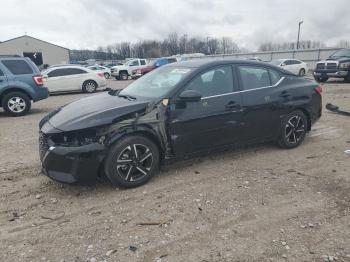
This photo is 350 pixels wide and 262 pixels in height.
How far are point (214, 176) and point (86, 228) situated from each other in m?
1.95

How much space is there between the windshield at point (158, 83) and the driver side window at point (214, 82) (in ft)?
0.68

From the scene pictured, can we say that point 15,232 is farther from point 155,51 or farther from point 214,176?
point 155,51

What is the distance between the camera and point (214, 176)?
4672 mm

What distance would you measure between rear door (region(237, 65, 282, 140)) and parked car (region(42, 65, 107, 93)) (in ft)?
44.0

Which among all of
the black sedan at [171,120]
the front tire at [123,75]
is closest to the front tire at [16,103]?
the black sedan at [171,120]

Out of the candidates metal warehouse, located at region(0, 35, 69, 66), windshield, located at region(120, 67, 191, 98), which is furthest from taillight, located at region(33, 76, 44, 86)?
metal warehouse, located at region(0, 35, 69, 66)

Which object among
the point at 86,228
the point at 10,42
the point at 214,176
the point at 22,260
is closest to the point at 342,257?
the point at 214,176

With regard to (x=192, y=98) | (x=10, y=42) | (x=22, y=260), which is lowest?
(x=22, y=260)

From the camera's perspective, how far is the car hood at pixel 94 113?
401 centimetres

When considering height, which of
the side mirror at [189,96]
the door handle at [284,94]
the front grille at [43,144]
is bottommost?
the front grille at [43,144]

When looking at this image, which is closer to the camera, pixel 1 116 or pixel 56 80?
pixel 1 116

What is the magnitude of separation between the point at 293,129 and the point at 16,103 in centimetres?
796

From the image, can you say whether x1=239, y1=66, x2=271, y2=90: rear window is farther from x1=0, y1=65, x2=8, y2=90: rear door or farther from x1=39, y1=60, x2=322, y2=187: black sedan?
x1=0, y1=65, x2=8, y2=90: rear door

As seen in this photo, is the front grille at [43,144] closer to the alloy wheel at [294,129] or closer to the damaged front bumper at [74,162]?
the damaged front bumper at [74,162]
